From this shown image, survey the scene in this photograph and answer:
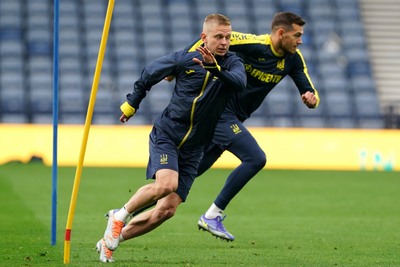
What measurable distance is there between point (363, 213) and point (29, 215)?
468 cm

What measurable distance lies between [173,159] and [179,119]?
1.13 feet

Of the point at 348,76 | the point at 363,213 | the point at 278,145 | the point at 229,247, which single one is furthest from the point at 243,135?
the point at 348,76

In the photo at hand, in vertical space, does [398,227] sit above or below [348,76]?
below

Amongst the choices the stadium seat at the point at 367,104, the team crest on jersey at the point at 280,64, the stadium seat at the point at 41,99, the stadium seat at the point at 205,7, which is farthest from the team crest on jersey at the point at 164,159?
the stadium seat at the point at 205,7

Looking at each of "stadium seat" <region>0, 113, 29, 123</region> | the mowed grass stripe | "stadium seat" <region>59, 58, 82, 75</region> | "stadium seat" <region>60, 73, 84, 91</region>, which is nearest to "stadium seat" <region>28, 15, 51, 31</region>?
"stadium seat" <region>59, 58, 82, 75</region>

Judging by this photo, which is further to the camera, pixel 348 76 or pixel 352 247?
pixel 348 76

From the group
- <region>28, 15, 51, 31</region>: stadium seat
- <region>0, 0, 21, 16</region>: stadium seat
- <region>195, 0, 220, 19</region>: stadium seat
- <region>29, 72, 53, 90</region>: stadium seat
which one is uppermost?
<region>195, 0, 220, 19</region>: stadium seat

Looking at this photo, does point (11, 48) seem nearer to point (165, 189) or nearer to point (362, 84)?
point (362, 84)

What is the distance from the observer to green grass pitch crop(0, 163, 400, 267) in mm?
4704

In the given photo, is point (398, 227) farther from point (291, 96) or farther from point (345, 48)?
point (345, 48)

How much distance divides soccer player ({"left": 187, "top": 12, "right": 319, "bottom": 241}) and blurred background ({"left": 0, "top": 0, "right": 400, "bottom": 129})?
1149cm

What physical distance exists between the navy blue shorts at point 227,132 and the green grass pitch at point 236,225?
1047 millimetres

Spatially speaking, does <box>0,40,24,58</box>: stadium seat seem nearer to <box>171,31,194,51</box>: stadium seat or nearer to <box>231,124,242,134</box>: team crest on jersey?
<box>171,31,194,51</box>: stadium seat

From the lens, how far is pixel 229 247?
17.6 feet
